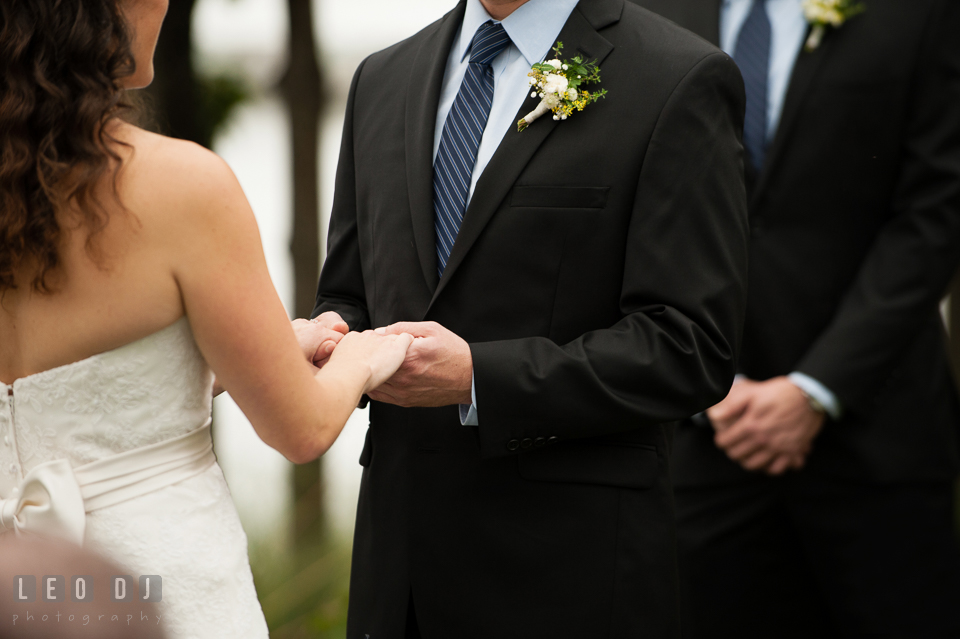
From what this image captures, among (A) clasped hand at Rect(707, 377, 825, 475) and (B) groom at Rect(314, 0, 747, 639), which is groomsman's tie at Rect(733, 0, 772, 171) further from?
(B) groom at Rect(314, 0, 747, 639)

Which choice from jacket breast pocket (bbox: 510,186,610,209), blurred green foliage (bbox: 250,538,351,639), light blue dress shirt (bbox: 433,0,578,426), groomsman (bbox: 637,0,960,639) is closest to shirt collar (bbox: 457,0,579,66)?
light blue dress shirt (bbox: 433,0,578,426)

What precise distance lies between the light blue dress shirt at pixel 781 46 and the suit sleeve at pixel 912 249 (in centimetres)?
4

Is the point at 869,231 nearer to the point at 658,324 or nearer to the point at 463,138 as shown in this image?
the point at 658,324

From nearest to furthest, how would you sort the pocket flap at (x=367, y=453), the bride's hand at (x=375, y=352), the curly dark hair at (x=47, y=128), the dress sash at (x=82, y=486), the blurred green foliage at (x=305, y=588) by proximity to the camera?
the curly dark hair at (x=47, y=128) → the dress sash at (x=82, y=486) → the bride's hand at (x=375, y=352) → the pocket flap at (x=367, y=453) → the blurred green foliage at (x=305, y=588)

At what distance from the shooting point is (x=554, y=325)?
214 cm

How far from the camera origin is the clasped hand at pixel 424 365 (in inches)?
78.9

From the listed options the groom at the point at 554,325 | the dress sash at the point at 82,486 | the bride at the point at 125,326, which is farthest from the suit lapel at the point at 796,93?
the dress sash at the point at 82,486

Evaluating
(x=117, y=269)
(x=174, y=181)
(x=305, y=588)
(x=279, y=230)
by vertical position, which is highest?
(x=174, y=181)

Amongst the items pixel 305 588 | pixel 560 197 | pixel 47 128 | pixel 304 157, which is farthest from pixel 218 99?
pixel 47 128

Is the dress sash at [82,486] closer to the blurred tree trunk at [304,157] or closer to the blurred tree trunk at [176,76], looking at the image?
the blurred tree trunk at [176,76]

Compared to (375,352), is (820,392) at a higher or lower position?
lower

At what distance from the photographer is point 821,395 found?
2.90m

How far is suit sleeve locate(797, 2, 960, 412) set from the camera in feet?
9.28

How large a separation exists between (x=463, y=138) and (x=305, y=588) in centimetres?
308
